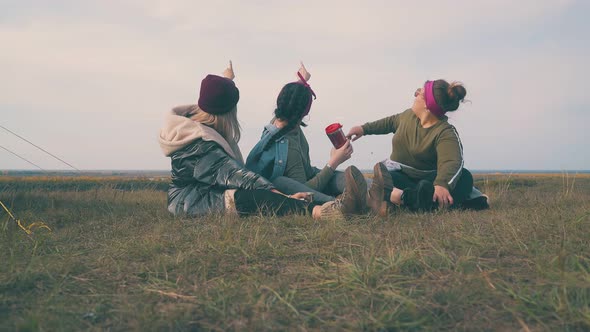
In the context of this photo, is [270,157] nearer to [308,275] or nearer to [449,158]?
[449,158]

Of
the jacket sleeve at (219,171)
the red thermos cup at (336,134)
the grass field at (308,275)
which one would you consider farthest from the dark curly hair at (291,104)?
the grass field at (308,275)

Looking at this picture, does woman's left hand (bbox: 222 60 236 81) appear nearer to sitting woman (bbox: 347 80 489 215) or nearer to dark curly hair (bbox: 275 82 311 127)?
dark curly hair (bbox: 275 82 311 127)

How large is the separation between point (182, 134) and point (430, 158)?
2.32 meters

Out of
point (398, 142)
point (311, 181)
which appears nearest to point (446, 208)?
point (398, 142)

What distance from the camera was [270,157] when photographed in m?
4.42

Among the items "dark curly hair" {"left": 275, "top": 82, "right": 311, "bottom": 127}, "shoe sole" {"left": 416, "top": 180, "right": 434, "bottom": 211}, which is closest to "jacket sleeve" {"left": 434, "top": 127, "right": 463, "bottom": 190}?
"shoe sole" {"left": 416, "top": 180, "right": 434, "bottom": 211}

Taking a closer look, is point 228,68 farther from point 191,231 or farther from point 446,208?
point 446,208

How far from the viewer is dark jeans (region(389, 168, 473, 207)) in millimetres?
4441

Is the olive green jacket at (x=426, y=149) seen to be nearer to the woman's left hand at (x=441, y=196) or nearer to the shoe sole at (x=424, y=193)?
the woman's left hand at (x=441, y=196)

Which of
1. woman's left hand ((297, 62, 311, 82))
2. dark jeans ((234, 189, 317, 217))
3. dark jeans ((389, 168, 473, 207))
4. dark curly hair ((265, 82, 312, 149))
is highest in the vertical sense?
woman's left hand ((297, 62, 311, 82))

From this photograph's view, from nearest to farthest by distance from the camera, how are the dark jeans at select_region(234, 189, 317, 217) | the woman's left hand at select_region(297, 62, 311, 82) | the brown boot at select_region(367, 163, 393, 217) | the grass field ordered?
the grass field
the brown boot at select_region(367, 163, 393, 217)
the dark jeans at select_region(234, 189, 317, 217)
the woman's left hand at select_region(297, 62, 311, 82)

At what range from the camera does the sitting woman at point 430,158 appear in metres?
4.05

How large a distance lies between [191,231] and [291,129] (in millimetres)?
1570

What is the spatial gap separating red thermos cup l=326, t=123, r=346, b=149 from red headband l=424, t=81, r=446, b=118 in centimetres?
85
